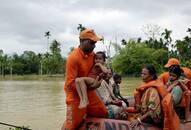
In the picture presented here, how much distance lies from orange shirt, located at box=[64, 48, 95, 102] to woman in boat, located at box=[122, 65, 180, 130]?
2.28 ft

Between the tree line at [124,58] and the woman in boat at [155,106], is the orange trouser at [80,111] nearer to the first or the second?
the woman in boat at [155,106]

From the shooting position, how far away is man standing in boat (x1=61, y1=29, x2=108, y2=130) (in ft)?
14.5

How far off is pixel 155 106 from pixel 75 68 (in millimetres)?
953

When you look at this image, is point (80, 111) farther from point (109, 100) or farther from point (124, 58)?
point (124, 58)

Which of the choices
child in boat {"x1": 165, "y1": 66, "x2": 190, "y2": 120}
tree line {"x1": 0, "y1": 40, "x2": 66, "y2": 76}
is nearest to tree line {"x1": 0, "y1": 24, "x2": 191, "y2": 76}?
tree line {"x1": 0, "y1": 40, "x2": 66, "y2": 76}

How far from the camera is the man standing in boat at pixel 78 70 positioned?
14.5 feet

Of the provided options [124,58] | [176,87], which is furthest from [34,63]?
[176,87]

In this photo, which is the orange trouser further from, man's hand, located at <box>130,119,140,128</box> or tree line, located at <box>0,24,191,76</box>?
tree line, located at <box>0,24,191,76</box>

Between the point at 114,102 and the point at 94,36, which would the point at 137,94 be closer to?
the point at 114,102

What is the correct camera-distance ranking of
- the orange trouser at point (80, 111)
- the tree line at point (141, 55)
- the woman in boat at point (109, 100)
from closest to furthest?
the orange trouser at point (80, 111) < the woman in boat at point (109, 100) < the tree line at point (141, 55)

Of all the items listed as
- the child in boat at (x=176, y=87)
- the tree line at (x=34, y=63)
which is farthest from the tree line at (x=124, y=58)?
the child in boat at (x=176, y=87)

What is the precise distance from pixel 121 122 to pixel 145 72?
0.62 meters

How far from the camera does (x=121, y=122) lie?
15.4 feet

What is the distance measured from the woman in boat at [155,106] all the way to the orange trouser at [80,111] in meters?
0.39
